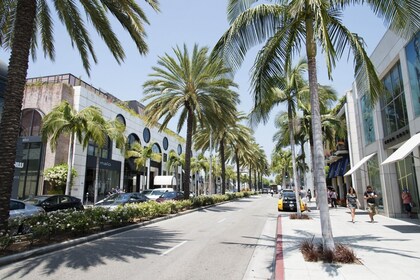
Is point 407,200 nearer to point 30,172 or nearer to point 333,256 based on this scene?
point 333,256

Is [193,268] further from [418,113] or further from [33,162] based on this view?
[33,162]

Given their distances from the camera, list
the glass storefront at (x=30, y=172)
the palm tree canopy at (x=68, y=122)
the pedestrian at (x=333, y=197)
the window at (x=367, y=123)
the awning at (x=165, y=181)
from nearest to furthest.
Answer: the window at (x=367, y=123) < the palm tree canopy at (x=68, y=122) < the pedestrian at (x=333, y=197) < the glass storefront at (x=30, y=172) < the awning at (x=165, y=181)

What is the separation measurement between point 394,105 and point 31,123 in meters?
32.1

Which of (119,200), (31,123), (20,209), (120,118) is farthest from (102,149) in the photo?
(20,209)

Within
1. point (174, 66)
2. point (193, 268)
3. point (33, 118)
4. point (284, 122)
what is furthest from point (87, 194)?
point (193, 268)

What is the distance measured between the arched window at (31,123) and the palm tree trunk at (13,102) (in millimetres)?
24221

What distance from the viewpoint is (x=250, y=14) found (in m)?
9.40

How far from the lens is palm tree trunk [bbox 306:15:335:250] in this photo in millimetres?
7855

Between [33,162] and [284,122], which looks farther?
[33,162]

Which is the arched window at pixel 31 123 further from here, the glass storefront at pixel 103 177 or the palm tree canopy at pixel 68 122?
the palm tree canopy at pixel 68 122

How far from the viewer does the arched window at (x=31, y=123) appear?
3183cm

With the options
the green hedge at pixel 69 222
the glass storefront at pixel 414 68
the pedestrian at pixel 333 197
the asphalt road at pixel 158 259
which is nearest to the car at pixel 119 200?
the green hedge at pixel 69 222

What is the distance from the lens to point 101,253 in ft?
30.1

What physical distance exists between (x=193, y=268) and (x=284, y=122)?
19279mm
